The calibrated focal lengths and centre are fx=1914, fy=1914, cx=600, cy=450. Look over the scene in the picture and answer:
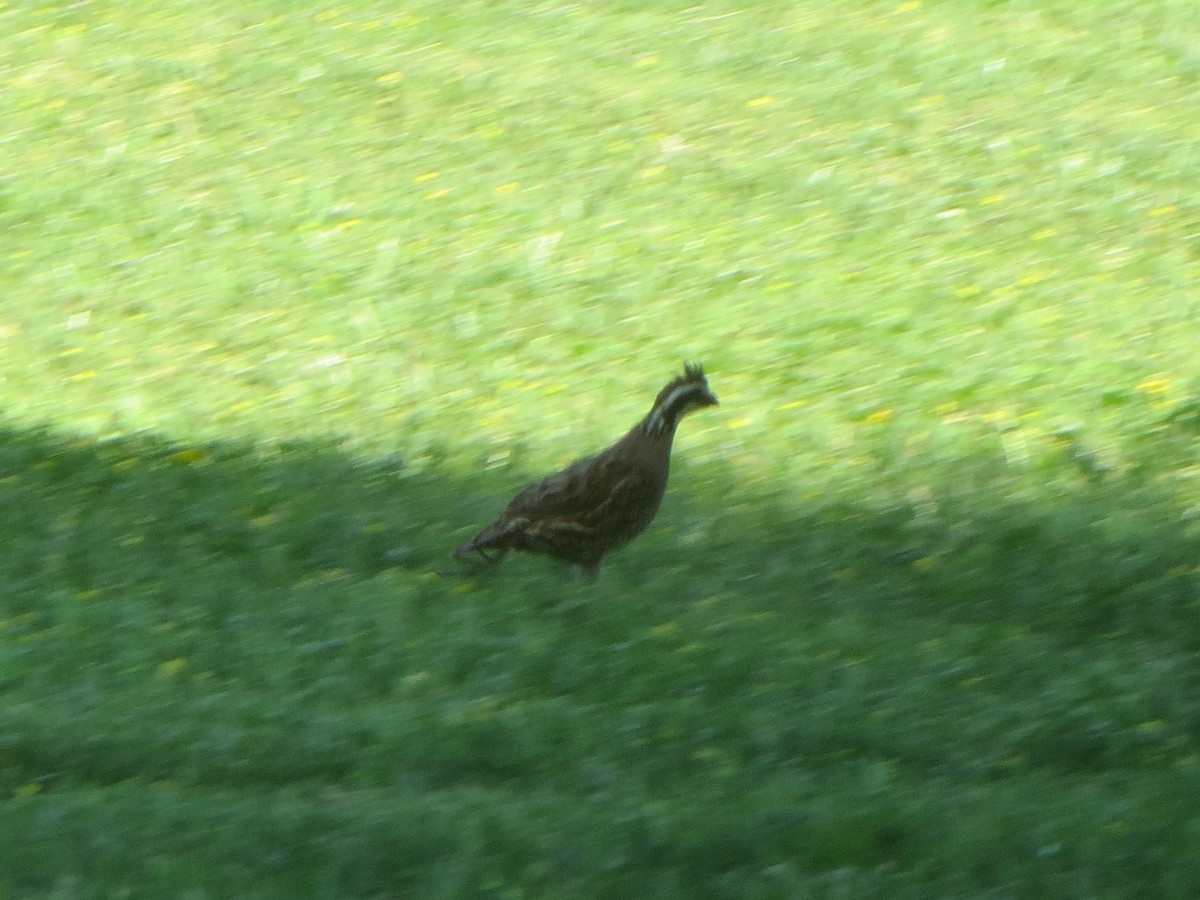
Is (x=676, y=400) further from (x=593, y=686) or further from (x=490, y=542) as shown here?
(x=593, y=686)

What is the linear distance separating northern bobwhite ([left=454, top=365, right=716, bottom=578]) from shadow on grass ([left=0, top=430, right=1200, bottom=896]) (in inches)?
8.8

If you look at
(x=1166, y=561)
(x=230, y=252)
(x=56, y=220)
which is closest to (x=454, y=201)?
(x=230, y=252)

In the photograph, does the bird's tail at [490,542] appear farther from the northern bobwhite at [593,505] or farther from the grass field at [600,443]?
the grass field at [600,443]

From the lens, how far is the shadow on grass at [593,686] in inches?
250

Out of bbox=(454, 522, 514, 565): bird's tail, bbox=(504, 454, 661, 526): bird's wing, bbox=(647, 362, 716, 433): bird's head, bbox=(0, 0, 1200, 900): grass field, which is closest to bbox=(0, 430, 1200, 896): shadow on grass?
bbox=(0, 0, 1200, 900): grass field

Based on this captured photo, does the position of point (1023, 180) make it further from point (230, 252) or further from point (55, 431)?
point (55, 431)

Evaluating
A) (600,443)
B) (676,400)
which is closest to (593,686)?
(676,400)

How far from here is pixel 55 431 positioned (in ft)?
38.0

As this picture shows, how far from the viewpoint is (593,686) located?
7.70 m

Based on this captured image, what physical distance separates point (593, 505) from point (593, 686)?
1.14 m

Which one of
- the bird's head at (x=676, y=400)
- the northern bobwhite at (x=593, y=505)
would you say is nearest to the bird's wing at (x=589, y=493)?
the northern bobwhite at (x=593, y=505)

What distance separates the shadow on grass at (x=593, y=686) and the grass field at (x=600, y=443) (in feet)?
0.09

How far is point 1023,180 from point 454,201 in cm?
441

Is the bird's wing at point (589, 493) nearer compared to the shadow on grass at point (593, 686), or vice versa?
the shadow on grass at point (593, 686)
